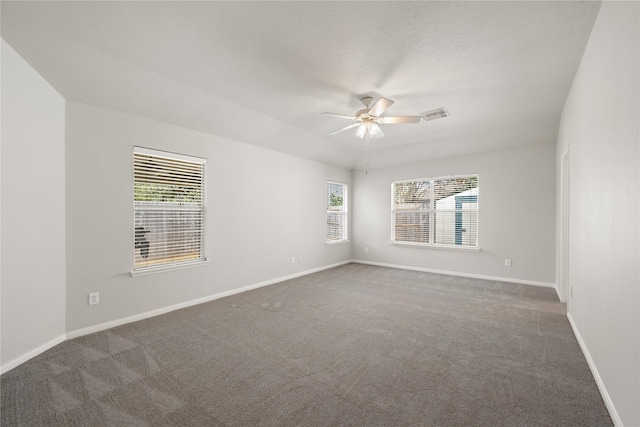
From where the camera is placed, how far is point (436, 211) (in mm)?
5973

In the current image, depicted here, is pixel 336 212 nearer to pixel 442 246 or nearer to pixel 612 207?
pixel 442 246

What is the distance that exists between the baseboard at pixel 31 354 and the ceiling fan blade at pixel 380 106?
400 cm

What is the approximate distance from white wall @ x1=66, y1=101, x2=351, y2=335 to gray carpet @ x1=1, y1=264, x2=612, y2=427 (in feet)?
1.31

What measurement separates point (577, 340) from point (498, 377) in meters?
1.31

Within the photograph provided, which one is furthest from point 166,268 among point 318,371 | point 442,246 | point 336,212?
point 442,246

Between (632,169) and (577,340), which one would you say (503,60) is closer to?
(632,169)

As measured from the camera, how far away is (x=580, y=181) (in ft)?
8.45

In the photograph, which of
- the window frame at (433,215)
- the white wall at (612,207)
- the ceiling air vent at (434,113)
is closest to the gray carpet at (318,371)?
the white wall at (612,207)

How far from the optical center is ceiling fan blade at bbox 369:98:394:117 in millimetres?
2834

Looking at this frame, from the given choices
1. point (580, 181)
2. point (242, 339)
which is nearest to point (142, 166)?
point (242, 339)

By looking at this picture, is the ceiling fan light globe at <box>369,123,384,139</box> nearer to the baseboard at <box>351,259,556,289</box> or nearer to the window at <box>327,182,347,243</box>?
the window at <box>327,182,347,243</box>

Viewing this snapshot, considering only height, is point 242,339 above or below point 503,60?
below

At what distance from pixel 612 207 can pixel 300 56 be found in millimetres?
2519

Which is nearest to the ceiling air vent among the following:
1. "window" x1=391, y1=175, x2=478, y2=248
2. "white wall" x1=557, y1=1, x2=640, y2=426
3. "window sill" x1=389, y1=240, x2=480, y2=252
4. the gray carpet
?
"white wall" x1=557, y1=1, x2=640, y2=426
